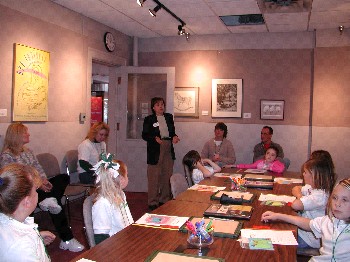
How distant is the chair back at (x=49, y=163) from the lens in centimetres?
493

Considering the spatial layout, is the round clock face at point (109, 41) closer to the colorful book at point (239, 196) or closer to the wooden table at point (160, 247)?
the colorful book at point (239, 196)

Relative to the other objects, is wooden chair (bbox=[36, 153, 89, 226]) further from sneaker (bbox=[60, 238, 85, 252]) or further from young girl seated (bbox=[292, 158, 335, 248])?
young girl seated (bbox=[292, 158, 335, 248])

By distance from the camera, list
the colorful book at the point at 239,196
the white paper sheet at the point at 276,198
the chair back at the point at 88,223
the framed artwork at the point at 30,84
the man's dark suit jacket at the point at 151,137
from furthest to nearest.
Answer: the man's dark suit jacket at the point at 151,137
the framed artwork at the point at 30,84
the white paper sheet at the point at 276,198
the colorful book at the point at 239,196
the chair back at the point at 88,223

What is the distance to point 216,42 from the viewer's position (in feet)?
23.6

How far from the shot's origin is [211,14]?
19.0 feet

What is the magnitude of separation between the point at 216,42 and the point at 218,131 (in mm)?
1853

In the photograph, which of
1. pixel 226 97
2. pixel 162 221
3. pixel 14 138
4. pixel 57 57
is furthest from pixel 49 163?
pixel 226 97

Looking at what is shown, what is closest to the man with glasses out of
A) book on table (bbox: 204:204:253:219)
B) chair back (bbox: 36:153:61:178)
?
chair back (bbox: 36:153:61:178)

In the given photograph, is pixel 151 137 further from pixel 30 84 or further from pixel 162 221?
pixel 162 221

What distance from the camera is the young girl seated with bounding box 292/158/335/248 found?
2.87 m

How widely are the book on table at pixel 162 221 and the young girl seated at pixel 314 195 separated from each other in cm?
94

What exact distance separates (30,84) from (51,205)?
163cm

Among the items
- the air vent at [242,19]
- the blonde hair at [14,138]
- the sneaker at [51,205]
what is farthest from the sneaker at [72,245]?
the air vent at [242,19]

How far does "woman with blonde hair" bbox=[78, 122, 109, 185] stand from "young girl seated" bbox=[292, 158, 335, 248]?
3043mm
